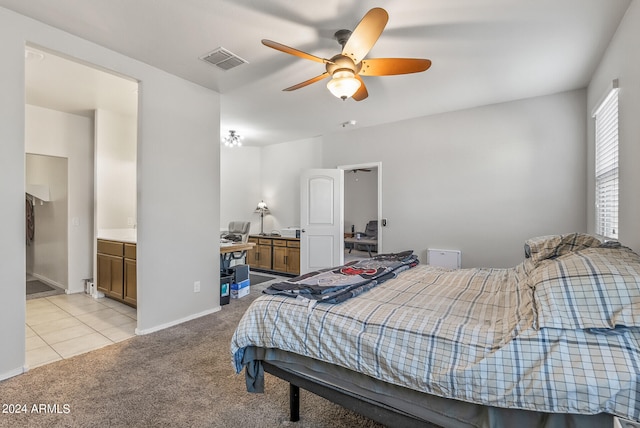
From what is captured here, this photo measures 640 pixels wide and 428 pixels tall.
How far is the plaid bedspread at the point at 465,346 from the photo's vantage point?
1.04 meters

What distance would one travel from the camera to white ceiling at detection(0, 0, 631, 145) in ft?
7.07

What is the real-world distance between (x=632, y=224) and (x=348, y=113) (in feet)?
11.0

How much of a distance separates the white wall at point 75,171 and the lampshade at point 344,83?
171 inches

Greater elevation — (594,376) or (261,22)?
(261,22)

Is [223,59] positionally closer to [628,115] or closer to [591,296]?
[591,296]

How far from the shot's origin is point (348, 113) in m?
4.51

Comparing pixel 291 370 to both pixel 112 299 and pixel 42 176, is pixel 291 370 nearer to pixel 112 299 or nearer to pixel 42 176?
pixel 112 299

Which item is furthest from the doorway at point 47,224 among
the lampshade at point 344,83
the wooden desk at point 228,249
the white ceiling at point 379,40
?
the lampshade at point 344,83

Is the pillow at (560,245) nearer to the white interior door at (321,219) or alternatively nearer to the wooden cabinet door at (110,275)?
the white interior door at (321,219)

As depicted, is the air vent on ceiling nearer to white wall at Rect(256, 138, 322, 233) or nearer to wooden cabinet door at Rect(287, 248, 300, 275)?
white wall at Rect(256, 138, 322, 233)

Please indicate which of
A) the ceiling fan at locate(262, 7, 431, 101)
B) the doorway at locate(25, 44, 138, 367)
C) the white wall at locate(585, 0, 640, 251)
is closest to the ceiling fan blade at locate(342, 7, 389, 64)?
the ceiling fan at locate(262, 7, 431, 101)

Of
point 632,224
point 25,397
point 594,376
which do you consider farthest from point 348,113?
point 25,397

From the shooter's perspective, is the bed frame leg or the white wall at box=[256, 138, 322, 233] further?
the white wall at box=[256, 138, 322, 233]

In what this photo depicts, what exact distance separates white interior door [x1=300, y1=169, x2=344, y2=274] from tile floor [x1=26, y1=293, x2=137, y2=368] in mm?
2787
